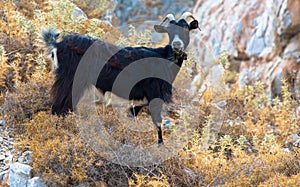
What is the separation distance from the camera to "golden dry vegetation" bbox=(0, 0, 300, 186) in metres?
5.38

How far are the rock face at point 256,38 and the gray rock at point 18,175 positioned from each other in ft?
20.8

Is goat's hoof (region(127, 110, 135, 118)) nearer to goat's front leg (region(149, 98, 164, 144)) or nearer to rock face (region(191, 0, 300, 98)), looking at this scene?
goat's front leg (region(149, 98, 164, 144))

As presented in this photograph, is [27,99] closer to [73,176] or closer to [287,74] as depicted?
[73,176]

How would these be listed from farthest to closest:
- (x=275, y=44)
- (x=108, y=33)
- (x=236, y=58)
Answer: (x=236, y=58), (x=275, y=44), (x=108, y=33)

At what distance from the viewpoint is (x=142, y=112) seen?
703cm

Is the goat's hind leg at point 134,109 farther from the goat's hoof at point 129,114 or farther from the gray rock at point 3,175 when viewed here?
the gray rock at point 3,175

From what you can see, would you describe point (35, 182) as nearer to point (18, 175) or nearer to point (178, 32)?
point (18, 175)

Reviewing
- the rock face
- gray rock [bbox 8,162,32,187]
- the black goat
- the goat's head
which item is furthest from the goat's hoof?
the rock face

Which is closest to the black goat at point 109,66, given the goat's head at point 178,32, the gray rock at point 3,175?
the goat's head at point 178,32

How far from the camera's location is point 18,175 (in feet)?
16.7

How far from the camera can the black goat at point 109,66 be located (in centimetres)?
630

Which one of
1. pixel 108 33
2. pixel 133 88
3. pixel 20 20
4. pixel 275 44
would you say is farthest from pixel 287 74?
pixel 20 20

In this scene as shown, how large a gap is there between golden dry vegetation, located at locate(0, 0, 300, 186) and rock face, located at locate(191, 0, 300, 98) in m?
1.83

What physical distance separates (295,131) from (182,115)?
95.1 inches
